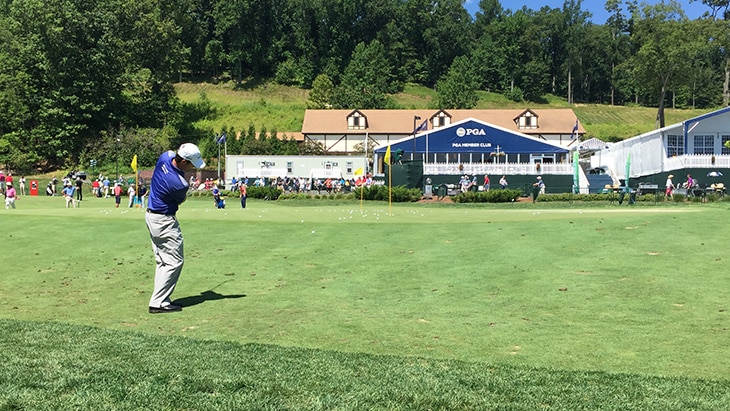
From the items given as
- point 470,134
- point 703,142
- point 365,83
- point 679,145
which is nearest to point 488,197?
point 679,145

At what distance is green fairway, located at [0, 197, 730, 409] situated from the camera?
22.4ft

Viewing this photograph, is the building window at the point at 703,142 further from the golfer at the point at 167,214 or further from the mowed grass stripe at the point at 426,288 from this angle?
the golfer at the point at 167,214

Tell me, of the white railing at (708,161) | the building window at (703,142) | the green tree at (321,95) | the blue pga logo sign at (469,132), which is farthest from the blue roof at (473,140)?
the green tree at (321,95)

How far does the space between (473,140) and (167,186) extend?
166 ft

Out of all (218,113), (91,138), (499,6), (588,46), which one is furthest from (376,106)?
(499,6)

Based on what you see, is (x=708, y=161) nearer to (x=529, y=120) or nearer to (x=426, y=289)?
(x=529, y=120)

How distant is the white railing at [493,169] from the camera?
4856 centimetres

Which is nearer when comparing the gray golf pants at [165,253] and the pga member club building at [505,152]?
the gray golf pants at [165,253]

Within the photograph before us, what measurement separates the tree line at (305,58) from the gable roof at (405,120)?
263 inches

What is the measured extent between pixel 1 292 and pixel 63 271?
1.70 meters

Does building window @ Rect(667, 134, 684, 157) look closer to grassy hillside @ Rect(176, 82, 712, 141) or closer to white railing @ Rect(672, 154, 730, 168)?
white railing @ Rect(672, 154, 730, 168)

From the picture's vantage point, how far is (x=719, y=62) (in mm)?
141250

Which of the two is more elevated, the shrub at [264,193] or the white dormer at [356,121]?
the white dormer at [356,121]

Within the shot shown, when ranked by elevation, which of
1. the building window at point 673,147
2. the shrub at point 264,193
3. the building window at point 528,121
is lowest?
the shrub at point 264,193
